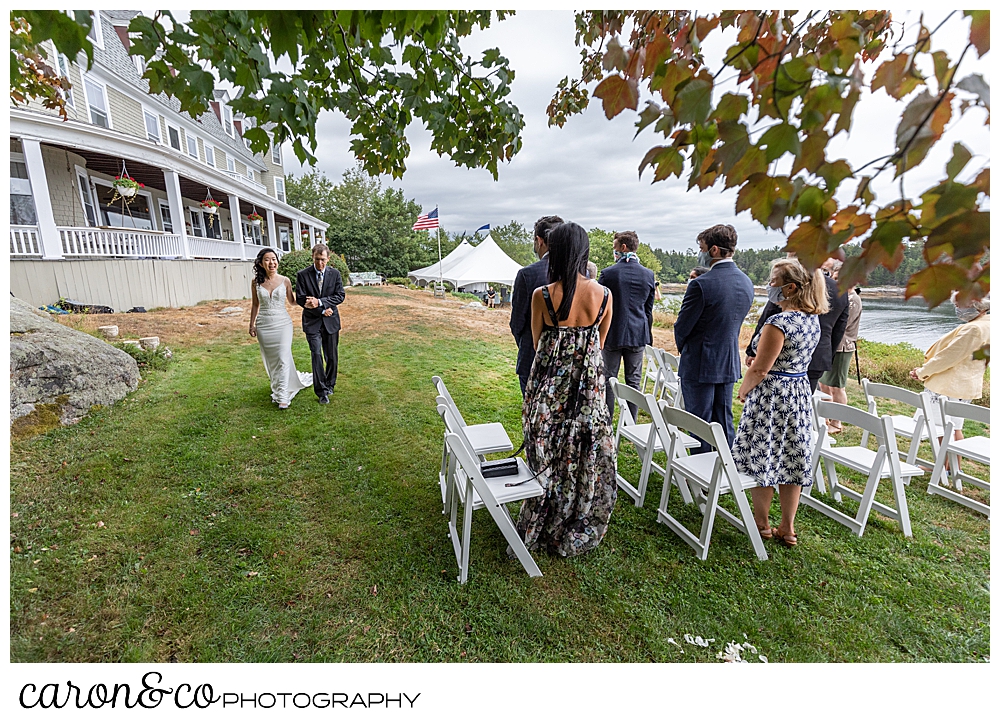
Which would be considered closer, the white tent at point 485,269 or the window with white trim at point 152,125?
the window with white trim at point 152,125

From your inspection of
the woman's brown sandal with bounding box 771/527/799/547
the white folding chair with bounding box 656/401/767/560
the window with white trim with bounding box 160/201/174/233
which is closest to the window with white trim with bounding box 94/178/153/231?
the window with white trim with bounding box 160/201/174/233

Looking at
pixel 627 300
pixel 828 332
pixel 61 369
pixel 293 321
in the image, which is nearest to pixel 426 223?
pixel 293 321

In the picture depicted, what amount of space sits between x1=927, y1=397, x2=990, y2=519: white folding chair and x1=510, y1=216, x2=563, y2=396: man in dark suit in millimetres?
2886

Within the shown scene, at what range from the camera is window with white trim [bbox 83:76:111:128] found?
10.3m

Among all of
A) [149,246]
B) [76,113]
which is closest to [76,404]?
[149,246]

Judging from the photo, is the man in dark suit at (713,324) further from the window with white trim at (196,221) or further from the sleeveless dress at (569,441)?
the window with white trim at (196,221)

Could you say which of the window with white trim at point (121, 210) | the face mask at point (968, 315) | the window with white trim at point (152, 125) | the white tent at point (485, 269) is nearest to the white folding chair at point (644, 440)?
the face mask at point (968, 315)

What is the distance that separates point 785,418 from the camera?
7.94 feet

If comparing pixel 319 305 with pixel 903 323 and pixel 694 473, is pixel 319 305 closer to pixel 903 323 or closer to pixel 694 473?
pixel 694 473

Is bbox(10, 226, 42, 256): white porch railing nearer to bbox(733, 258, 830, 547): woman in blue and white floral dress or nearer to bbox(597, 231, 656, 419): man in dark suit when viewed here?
bbox(597, 231, 656, 419): man in dark suit

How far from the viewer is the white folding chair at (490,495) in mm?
2064

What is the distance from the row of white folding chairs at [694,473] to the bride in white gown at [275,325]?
12.3 ft

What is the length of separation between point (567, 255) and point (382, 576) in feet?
6.75

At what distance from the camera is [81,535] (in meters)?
2.55
